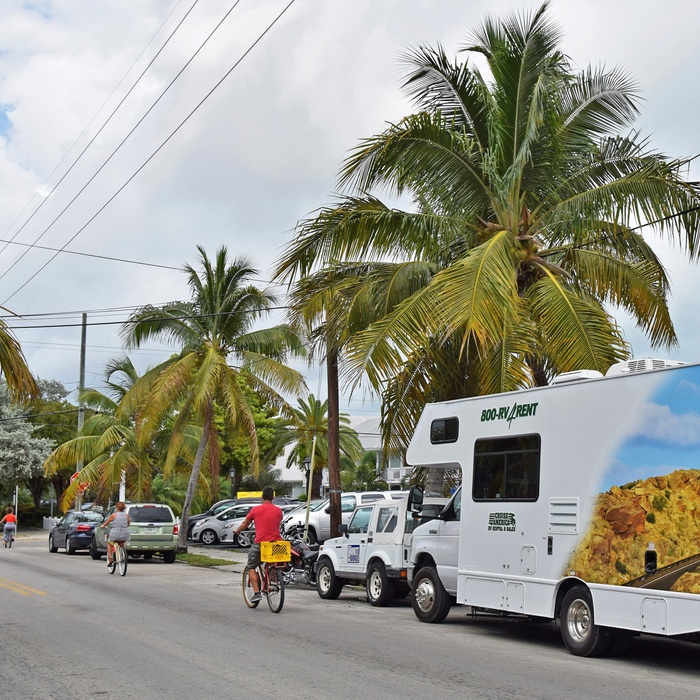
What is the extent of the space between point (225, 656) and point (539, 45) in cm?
1098

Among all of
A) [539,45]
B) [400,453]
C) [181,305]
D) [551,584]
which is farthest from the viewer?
[181,305]

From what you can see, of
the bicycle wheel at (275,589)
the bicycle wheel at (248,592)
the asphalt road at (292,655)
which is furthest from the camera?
the bicycle wheel at (248,592)

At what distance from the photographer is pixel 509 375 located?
15133 mm

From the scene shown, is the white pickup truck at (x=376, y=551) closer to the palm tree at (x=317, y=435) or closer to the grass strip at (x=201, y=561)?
the grass strip at (x=201, y=561)

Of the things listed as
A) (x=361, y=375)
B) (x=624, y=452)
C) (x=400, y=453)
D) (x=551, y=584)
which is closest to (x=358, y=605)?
(x=400, y=453)

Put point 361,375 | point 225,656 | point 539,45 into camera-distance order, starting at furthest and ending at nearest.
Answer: point 539,45 → point 361,375 → point 225,656

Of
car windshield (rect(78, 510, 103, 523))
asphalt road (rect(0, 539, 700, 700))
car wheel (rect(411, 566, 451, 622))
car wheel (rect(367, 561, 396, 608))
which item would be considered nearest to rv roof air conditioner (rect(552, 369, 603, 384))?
asphalt road (rect(0, 539, 700, 700))

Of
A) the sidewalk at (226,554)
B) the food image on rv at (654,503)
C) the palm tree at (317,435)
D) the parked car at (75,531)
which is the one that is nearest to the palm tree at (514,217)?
the food image on rv at (654,503)

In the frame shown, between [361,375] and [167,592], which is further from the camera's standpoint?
[167,592]

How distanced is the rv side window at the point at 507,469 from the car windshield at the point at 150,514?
53.4 ft

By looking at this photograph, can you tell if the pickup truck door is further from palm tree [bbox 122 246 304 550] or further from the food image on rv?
palm tree [bbox 122 246 304 550]

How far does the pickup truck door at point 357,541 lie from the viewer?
55.1 ft

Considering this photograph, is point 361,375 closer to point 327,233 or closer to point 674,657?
point 327,233

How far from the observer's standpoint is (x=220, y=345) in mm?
29547
